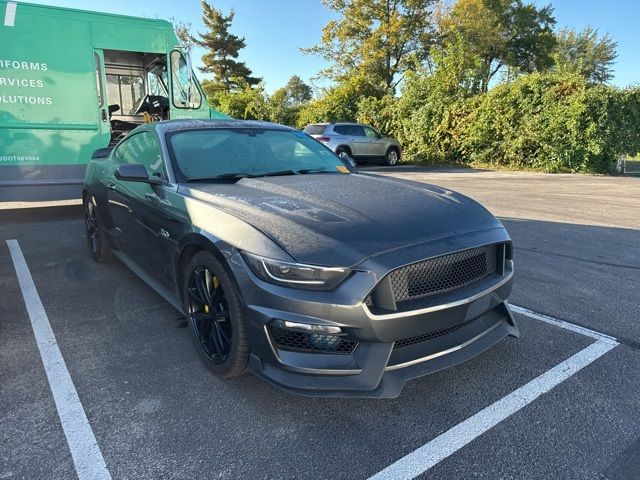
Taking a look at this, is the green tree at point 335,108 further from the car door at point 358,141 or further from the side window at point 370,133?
the car door at point 358,141

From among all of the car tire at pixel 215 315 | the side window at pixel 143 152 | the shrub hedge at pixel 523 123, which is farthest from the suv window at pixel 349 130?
the car tire at pixel 215 315

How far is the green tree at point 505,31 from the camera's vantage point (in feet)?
118

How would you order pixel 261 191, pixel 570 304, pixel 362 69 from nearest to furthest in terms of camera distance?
pixel 261 191 < pixel 570 304 < pixel 362 69

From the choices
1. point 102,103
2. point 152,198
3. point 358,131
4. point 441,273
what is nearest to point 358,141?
point 358,131

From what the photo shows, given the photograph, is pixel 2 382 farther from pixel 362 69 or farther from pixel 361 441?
pixel 362 69

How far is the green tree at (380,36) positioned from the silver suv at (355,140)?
14041 mm

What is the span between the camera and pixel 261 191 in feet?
10.00

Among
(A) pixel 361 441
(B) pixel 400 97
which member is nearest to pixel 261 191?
(A) pixel 361 441

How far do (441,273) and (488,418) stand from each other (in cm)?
79

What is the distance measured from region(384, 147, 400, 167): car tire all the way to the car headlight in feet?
59.1

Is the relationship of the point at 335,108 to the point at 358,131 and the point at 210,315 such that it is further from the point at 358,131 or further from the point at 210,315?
the point at 210,315

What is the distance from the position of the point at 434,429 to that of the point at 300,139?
2858 mm

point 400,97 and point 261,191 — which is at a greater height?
point 400,97

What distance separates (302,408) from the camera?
2.50m
